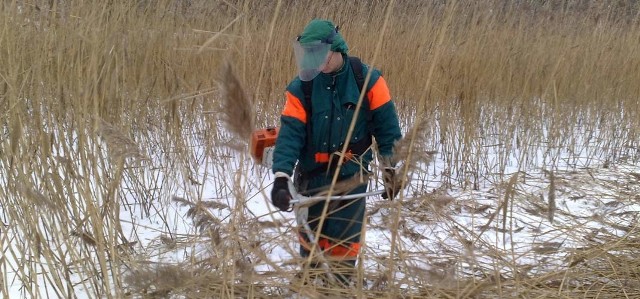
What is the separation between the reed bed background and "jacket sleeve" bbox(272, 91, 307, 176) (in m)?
0.13

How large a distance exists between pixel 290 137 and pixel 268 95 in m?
1.87

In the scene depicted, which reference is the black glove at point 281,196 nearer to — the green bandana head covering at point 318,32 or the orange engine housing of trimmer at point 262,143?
the orange engine housing of trimmer at point 262,143

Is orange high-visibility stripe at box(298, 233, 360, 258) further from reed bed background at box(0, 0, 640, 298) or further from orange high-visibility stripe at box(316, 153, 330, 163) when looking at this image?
orange high-visibility stripe at box(316, 153, 330, 163)

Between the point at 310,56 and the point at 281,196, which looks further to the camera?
the point at 310,56

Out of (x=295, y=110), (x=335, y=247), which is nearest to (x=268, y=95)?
(x=295, y=110)

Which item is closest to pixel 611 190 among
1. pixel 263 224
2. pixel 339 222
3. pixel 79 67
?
pixel 339 222

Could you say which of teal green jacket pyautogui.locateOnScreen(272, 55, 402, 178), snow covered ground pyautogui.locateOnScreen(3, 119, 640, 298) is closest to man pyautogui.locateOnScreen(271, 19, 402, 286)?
teal green jacket pyautogui.locateOnScreen(272, 55, 402, 178)

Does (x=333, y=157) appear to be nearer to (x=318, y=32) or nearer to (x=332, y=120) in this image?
(x=332, y=120)

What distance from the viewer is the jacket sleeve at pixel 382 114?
1.67m

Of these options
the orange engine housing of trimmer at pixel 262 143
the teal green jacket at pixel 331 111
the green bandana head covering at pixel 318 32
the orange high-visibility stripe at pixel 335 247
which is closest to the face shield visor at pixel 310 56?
the green bandana head covering at pixel 318 32

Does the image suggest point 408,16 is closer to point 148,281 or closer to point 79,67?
point 79,67

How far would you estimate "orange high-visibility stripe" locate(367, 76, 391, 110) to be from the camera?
1669mm

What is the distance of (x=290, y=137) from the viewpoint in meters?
1.65

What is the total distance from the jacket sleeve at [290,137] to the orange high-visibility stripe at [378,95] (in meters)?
0.22
